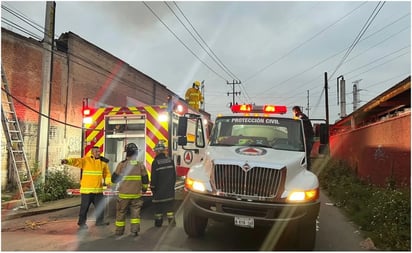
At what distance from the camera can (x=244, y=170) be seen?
4953mm

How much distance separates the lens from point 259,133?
6.13 meters

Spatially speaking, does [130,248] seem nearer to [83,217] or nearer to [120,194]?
[120,194]

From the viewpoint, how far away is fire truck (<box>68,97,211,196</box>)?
779 cm

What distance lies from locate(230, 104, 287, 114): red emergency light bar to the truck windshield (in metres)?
0.36

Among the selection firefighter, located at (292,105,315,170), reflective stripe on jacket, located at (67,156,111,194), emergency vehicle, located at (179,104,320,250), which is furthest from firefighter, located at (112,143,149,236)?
firefighter, located at (292,105,315,170)

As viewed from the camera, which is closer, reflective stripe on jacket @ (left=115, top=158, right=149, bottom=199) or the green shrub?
reflective stripe on jacket @ (left=115, top=158, right=149, bottom=199)

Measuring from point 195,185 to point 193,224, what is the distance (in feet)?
2.59

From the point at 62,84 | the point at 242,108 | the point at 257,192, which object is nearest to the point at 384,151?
the point at 242,108

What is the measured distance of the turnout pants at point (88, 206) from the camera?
667 centimetres

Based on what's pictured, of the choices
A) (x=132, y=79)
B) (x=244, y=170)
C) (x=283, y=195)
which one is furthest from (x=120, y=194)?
(x=132, y=79)

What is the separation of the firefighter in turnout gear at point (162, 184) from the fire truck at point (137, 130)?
1.11 meters

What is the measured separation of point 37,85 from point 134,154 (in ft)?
26.6

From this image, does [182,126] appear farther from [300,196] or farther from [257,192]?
[300,196]

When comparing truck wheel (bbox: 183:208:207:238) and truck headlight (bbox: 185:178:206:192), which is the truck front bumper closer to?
truck headlight (bbox: 185:178:206:192)
